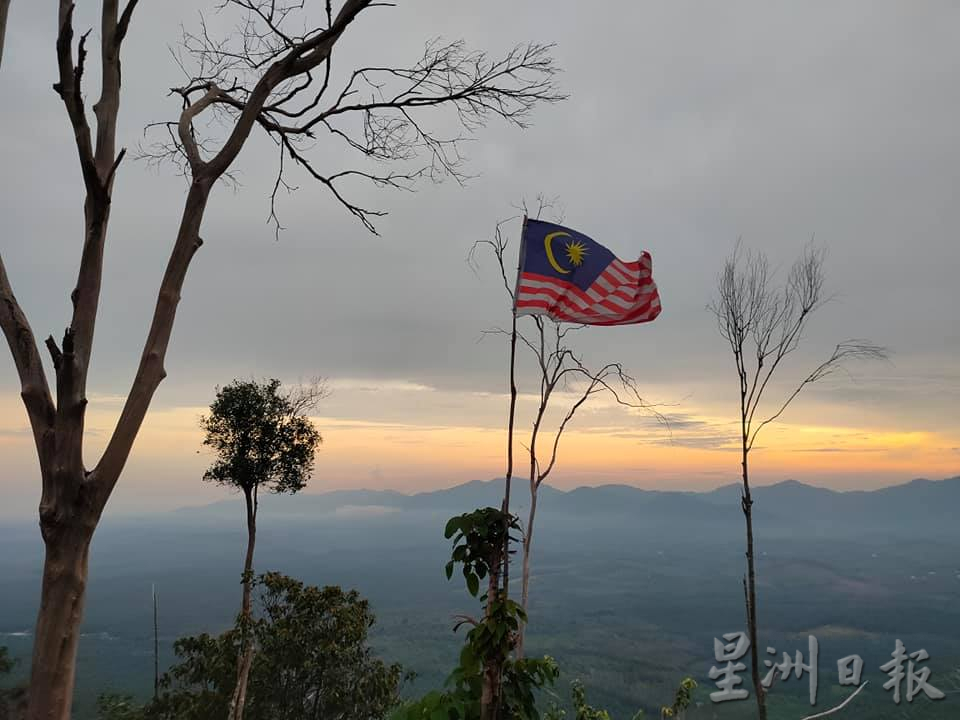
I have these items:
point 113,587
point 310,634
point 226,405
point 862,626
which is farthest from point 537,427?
Answer: point 113,587

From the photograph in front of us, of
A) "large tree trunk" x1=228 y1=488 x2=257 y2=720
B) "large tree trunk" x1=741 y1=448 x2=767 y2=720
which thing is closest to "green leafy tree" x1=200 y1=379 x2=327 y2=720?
"large tree trunk" x1=228 y1=488 x2=257 y2=720

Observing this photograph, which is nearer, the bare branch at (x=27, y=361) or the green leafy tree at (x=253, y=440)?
the bare branch at (x=27, y=361)

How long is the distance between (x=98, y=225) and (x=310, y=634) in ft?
32.5

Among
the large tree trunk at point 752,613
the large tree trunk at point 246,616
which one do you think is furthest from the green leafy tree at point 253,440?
the large tree trunk at point 752,613

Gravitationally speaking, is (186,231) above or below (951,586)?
above

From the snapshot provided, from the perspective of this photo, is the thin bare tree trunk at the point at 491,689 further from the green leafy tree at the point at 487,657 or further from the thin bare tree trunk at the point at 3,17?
the thin bare tree trunk at the point at 3,17

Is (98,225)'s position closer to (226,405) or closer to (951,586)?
(226,405)

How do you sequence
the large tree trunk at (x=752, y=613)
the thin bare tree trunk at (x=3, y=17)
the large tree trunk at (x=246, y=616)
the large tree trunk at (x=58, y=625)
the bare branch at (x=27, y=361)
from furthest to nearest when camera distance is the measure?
the large tree trunk at (x=246, y=616)
the large tree trunk at (x=752, y=613)
the thin bare tree trunk at (x=3, y=17)
the bare branch at (x=27, y=361)
the large tree trunk at (x=58, y=625)

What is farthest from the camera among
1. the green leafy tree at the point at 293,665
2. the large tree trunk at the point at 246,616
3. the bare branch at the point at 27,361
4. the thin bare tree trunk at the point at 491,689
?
the green leafy tree at the point at 293,665

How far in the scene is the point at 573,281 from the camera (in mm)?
4820

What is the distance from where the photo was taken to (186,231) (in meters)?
→ 3.53

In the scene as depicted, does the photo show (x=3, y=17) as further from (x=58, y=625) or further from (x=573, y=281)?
(x=573, y=281)

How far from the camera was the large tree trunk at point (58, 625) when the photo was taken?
9.46 ft

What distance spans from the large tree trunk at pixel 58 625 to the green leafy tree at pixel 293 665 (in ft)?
29.1
